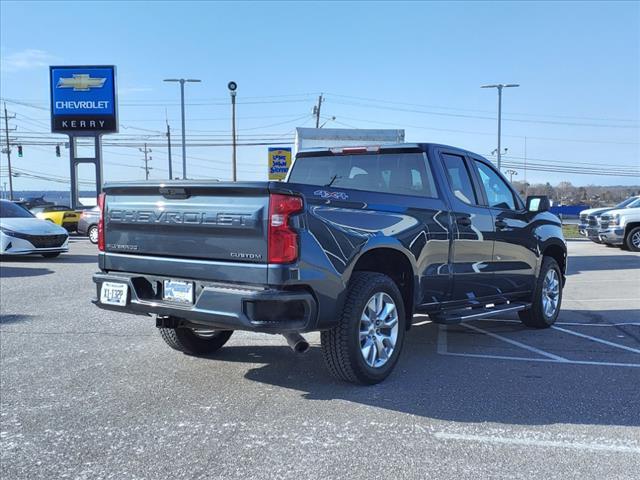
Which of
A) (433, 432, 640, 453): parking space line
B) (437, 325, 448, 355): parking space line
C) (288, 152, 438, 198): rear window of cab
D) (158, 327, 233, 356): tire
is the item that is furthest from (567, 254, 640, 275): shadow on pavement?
(433, 432, 640, 453): parking space line

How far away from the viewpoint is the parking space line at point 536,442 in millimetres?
3607

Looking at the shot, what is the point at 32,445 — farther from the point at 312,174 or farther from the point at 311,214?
the point at 312,174

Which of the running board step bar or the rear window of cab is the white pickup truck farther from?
the rear window of cab

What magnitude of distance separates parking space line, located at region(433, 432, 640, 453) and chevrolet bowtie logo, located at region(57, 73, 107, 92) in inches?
1157

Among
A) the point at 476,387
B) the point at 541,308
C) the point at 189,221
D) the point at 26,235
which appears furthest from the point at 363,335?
the point at 26,235

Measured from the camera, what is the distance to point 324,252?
4223mm

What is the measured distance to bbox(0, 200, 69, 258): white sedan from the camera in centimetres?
1400

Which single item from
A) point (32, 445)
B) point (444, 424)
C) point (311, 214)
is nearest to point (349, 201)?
point (311, 214)

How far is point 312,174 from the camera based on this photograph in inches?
245

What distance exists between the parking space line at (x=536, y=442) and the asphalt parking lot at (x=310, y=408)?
0.02 metres

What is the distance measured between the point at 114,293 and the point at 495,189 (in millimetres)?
4127

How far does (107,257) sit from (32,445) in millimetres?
1664

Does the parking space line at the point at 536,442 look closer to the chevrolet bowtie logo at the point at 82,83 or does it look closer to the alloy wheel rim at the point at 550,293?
the alloy wheel rim at the point at 550,293

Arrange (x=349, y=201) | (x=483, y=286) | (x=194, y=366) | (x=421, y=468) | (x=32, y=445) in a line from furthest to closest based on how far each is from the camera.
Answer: (x=483, y=286) → (x=194, y=366) → (x=349, y=201) → (x=32, y=445) → (x=421, y=468)
